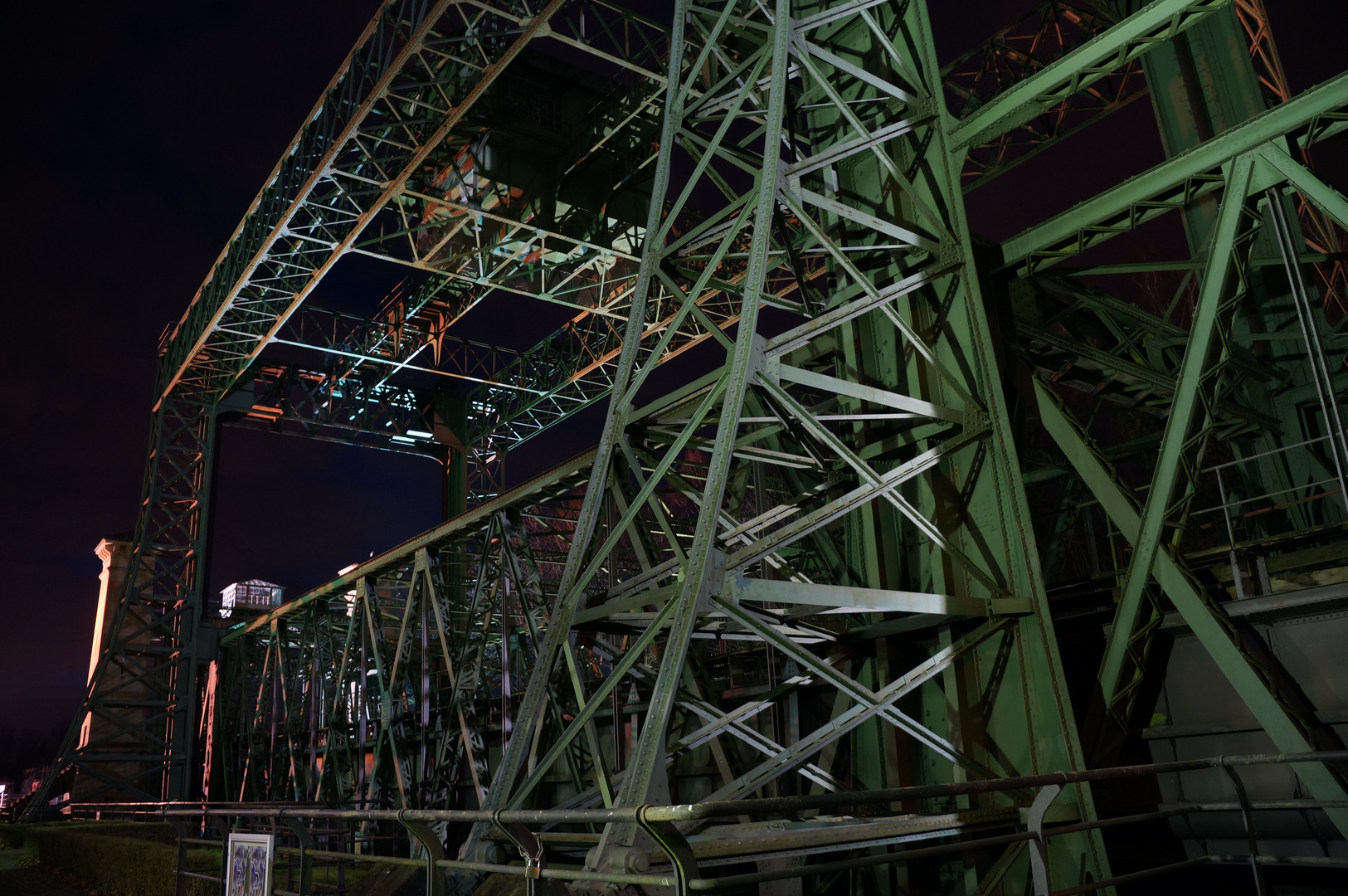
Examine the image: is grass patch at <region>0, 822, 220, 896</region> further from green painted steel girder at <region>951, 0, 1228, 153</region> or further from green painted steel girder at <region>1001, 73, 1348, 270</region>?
green painted steel girder at <region>951, 0, 1228, 153</region>

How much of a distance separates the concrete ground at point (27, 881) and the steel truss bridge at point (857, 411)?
4.56 m

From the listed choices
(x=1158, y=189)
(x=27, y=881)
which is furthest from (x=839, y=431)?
(x=27, y=881)

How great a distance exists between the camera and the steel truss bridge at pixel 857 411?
25.3ft

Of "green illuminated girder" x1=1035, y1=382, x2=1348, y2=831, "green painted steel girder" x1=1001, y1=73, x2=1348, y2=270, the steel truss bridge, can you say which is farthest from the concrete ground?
"green painted steel girder" x1=1001, y1=73, x2=1348, y2=270

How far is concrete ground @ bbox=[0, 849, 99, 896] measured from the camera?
15.8 metres

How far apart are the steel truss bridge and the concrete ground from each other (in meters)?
4.56

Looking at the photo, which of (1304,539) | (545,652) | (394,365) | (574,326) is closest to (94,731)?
(394,365)

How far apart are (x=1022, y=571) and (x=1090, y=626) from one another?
55.9 inches

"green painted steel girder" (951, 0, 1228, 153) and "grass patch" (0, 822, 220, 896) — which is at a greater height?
"green painted steel girder" (951, 0, 1228, 153)

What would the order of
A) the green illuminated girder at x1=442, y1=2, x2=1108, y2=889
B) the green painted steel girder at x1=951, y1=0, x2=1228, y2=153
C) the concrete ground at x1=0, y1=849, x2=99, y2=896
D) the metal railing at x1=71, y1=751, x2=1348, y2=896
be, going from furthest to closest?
the concrete ground at x1=0, y1=849, x2=99, y2=896 → the green painted steel girder at x1=951, y1=0, x2=1228, y2=153 → the green illuminated girder at x1=442, y1=2, x2=1108, y2=889 → the metal railing at x1=71, y1=751, x2=1348, y2=896

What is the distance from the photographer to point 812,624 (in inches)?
374

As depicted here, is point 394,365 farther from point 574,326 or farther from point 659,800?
point 659,800

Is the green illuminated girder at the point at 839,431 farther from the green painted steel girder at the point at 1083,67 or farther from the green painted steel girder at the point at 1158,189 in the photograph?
the green painted steel girder at the point at 1158,189

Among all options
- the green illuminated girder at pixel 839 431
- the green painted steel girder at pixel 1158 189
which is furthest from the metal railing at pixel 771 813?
the green painted steel girder at pixel 1158 189
